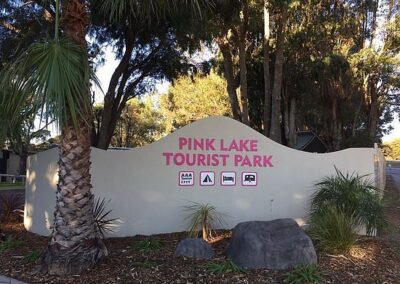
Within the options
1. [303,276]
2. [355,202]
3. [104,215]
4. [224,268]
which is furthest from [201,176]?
[303,276]

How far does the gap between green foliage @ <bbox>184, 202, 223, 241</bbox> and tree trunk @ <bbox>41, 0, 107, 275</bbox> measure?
263 centimetres

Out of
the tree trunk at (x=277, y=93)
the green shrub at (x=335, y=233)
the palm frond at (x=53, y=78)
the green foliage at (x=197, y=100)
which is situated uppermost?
the green foliage at (x=197, y=100)

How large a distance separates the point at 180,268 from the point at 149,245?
149 centimetres

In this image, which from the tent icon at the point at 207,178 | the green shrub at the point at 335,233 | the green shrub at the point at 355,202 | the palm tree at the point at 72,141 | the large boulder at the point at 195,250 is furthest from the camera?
the tent icon at the point at 207,178

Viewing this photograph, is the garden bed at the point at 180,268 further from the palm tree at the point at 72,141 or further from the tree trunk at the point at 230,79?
the tree trunk at the point at 230,79

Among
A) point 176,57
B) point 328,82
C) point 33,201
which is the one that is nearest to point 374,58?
point 328,82

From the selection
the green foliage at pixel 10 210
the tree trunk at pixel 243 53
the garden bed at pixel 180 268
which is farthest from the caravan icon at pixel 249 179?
the tree trunk at pixel 243 53

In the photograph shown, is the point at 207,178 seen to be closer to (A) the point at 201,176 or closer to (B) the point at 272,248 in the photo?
(A) the point at 201,176

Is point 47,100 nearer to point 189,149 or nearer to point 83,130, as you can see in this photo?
point 83,130

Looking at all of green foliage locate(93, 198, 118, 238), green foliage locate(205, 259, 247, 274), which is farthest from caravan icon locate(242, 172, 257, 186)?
green foliage locate(205, 259, 247, 274)

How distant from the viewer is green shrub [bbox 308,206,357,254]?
324 inches

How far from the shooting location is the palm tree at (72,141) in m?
6.75

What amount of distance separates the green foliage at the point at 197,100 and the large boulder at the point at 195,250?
2895 centimetres

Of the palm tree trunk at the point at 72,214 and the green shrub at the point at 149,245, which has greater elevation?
the palm tree trunk at the point at 72,214
